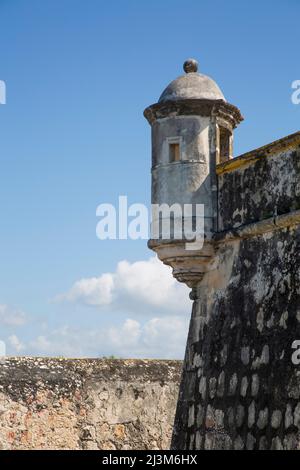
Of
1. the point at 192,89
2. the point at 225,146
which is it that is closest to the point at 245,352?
the point at 225,146

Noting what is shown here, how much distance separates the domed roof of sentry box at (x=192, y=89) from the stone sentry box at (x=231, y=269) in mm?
13

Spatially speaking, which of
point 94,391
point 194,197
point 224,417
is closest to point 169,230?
point 194,197

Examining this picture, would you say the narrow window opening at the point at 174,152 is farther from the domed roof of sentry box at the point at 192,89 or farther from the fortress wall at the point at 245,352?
the fortress wall at the point at 245,352

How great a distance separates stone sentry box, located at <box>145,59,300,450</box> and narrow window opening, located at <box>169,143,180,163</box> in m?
0.05

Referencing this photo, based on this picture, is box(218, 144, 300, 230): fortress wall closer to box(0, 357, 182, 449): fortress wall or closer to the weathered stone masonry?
the weathered stone masonry

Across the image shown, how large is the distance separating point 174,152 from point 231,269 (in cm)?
141

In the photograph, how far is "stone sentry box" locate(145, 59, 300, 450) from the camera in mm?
7488

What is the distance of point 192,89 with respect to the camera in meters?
8.87

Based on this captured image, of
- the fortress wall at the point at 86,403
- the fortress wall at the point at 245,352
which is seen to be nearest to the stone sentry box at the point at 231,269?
the fortress wall at the point at 245,352

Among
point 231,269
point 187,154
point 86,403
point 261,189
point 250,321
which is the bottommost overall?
point 86,403

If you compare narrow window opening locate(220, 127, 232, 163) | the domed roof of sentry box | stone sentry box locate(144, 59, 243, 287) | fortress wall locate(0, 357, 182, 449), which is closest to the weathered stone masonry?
stone sentry box locate(144, 59, 243, 287)

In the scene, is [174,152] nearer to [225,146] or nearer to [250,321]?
[225,146]

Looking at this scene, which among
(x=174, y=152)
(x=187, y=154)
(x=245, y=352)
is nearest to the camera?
(x=245, y=352)
